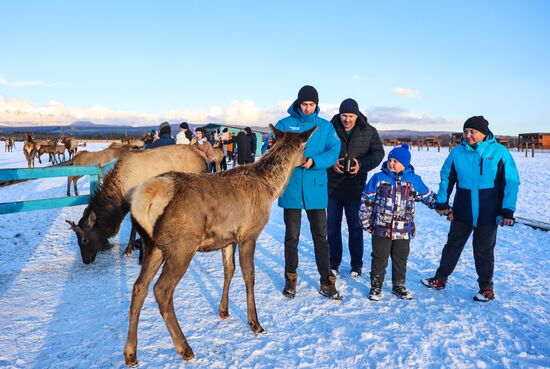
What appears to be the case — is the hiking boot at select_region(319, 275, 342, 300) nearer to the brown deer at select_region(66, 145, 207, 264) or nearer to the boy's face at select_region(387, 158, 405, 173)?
the boy's face at select_region(387, 158, 405, 173)

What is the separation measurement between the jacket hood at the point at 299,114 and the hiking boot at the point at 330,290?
6.64 feet

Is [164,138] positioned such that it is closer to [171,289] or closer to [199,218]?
[199,218]

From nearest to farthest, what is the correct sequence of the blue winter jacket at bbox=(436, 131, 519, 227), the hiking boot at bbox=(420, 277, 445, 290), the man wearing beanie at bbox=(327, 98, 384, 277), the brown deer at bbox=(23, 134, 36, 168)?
the blue winter jacket at bbox=(436, 131, 519, 227) < the hiking boot at bbox=(420, 277, 445, 290) < the man wearing beanie at bbox=(327, 98, 384, 277) < the brown deer at bbox=(23, 134, 36, 168)

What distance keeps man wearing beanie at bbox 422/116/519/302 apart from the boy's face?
2.64ft

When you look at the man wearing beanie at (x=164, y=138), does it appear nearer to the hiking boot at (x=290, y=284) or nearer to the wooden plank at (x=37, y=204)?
the wooden plank at (x=37, y=204)

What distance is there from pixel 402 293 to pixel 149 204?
128 inches

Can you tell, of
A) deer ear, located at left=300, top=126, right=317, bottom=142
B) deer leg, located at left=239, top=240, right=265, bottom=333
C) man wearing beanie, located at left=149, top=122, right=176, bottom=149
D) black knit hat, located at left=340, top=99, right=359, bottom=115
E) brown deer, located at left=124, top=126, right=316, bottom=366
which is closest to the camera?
brown deer, located at left=124, top=126, right=316, bottom=366

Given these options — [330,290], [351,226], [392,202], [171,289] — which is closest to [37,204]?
[171,289]

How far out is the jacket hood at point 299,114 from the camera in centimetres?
479

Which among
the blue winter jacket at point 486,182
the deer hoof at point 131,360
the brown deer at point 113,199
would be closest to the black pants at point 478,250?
the blue winter jacket at point 486,182

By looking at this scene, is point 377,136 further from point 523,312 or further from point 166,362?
point 166,362

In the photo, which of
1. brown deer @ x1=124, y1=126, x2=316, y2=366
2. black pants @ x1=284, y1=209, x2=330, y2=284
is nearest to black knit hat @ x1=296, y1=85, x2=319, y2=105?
brown deer @ x1=124, y1=126, x2=316, y2=366

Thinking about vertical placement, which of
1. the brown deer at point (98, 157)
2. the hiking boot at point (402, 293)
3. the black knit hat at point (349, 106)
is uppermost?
the black knit hat at point (349, 106)

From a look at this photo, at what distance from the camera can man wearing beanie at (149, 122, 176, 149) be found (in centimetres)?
855
